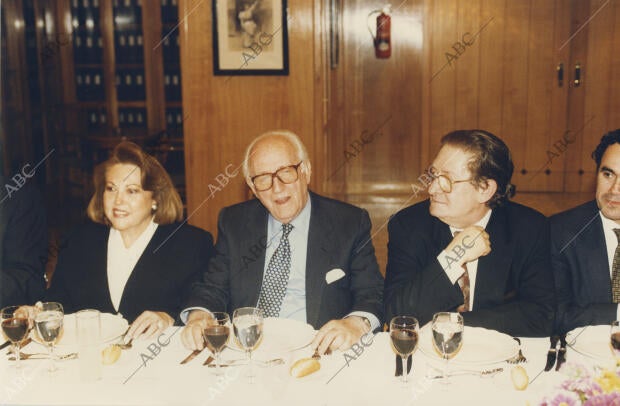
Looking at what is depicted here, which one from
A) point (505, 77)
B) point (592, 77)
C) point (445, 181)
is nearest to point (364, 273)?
point (445, 181)

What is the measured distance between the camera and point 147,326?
7.63ft

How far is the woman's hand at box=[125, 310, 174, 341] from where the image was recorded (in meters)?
2.29

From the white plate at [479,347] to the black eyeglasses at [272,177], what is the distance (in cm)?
80

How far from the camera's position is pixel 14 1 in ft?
24.4

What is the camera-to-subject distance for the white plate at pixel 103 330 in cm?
220

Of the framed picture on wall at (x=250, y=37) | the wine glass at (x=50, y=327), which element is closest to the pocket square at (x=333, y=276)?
the wine glass at (x=50, y=327)

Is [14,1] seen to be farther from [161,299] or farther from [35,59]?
[161,299]

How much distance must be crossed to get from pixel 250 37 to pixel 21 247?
2775 mm

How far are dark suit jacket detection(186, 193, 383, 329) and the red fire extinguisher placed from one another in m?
4.65

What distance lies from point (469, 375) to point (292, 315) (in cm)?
90

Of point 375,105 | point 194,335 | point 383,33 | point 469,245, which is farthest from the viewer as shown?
point 375,105

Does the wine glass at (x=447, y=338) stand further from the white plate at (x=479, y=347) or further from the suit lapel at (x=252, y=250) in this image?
the suit lapel at (x=252, y=250)

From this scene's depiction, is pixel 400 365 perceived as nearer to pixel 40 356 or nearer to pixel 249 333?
pixel 249 333

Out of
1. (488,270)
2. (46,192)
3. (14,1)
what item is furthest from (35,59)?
(488,270)
